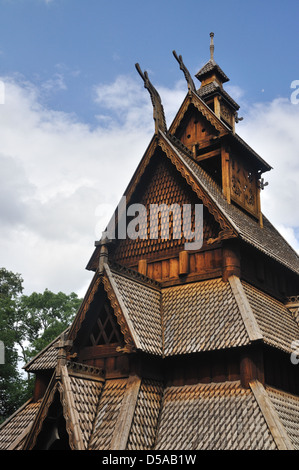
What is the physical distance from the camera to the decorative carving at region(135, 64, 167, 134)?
1711 cm

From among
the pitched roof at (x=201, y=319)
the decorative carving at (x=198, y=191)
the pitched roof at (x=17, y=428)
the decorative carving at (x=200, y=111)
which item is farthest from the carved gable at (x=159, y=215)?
the pitched roof at (x=17, y=428)

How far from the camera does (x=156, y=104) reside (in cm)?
1708

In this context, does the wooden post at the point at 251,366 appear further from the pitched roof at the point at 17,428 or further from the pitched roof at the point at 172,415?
the pitched roof at the point at 17,428

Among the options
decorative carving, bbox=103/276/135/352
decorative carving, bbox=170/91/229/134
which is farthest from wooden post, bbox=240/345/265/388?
decorative carving, bbox=170/91/229/134

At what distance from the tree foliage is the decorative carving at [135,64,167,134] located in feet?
73.5

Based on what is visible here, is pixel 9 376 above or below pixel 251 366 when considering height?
below

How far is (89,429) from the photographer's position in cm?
1171

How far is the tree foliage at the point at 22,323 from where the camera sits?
114ft

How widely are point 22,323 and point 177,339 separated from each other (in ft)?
99.3

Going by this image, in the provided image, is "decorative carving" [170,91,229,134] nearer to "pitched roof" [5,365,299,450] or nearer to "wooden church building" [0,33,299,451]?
"wooden church building" [0,33,299,451]

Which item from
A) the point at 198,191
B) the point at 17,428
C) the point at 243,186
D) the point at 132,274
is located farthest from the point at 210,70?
the point at 17,428

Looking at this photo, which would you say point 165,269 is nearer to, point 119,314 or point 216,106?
point 119,314

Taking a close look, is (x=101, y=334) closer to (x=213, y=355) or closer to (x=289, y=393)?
(x=213, y=355)
